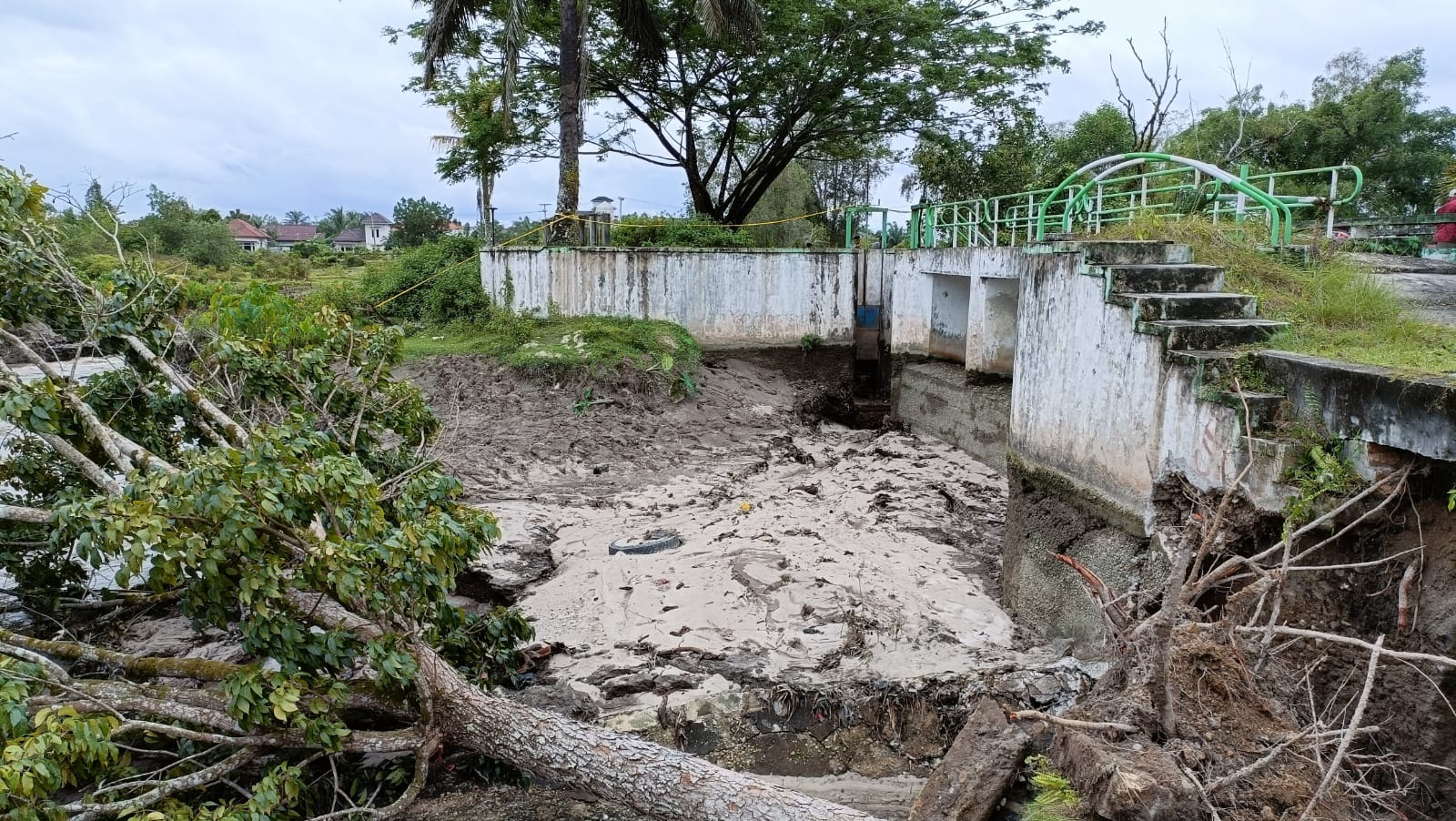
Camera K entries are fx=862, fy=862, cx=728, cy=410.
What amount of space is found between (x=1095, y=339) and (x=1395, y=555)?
2884 mm

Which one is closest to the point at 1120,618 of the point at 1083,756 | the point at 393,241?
the point at 1083,756

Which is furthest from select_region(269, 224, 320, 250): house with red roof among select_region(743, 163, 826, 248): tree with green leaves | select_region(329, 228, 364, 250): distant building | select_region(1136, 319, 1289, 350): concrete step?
select_region(1136, 319, 1289, 350): concrete step

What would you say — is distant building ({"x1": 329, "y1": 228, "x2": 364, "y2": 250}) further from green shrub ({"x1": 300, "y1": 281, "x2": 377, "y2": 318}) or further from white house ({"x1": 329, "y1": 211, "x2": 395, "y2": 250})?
green shrub ({"x1": 300, "y1": 281, "x2": 377, "y2": 318})

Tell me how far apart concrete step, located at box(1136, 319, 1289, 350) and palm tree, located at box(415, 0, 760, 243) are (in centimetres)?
984

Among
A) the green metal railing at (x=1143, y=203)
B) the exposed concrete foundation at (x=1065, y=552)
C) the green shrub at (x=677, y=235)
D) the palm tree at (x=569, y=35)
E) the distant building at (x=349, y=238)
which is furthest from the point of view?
the distant building at (x=349, y=238)

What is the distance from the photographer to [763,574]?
329 inches

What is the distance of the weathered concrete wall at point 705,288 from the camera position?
15273 mm

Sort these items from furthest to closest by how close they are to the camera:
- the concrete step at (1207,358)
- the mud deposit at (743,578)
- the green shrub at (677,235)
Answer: the green shrub at (677,235) → the mud deposit at (743,578) → the concrete step at (1207,358)

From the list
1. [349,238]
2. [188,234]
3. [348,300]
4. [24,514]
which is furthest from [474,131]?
[349,238]

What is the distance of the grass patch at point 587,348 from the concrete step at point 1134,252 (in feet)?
26.5

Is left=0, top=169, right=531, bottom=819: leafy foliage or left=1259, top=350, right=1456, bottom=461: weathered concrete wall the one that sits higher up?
left=1259, top=350, right=1456, bottom=461: weathered concrete wall

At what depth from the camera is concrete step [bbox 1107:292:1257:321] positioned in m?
6.37

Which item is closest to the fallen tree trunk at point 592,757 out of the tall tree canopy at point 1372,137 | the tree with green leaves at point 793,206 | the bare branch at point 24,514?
the bare branch at point 24,514

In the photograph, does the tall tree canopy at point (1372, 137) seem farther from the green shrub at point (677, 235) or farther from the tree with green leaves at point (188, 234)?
the tree with green leaves at point (188, 234)
